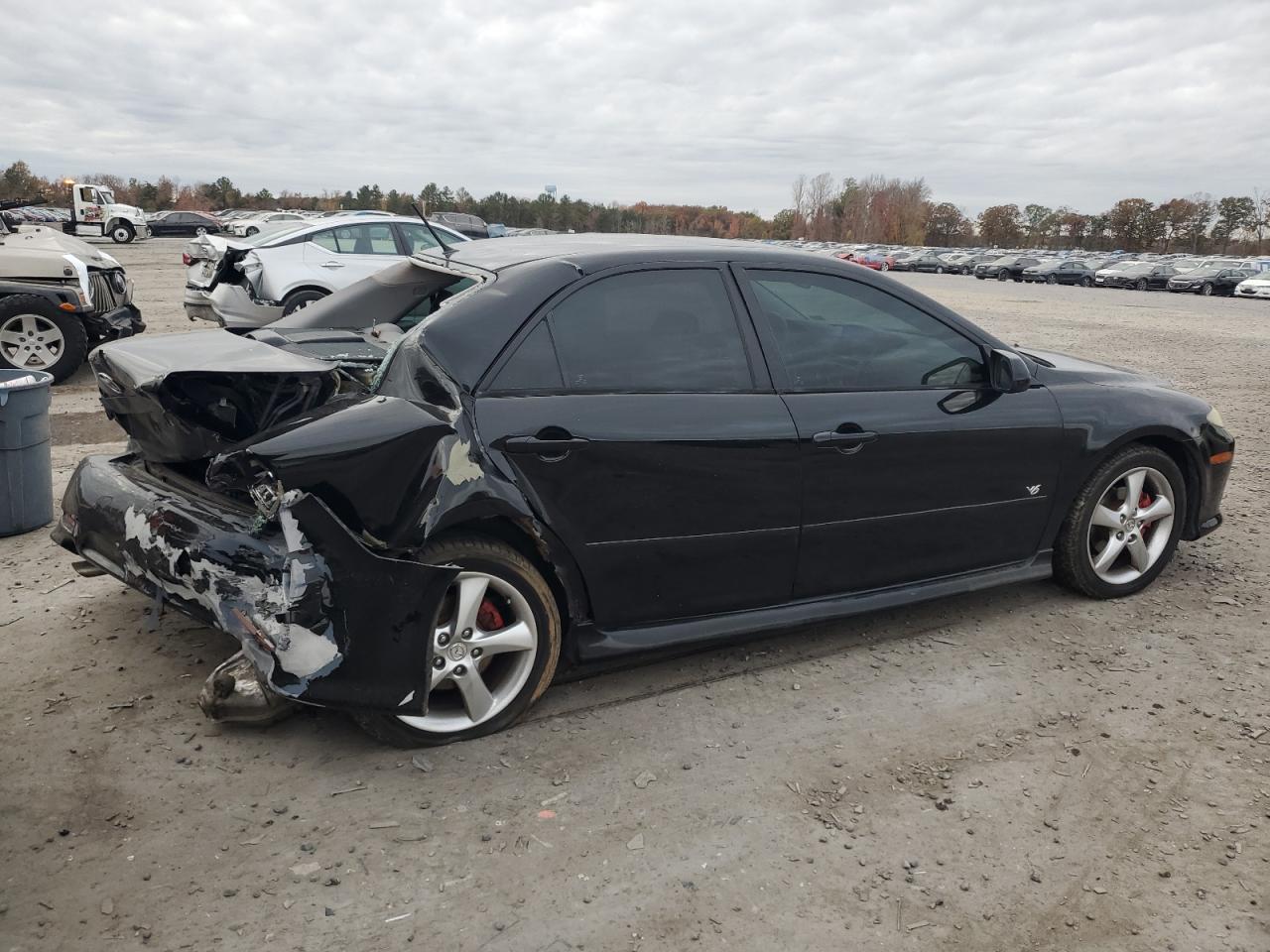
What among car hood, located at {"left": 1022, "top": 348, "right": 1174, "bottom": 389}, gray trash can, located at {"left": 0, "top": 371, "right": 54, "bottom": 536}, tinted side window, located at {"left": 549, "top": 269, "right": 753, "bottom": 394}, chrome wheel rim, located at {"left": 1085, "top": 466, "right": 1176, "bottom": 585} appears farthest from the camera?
gray trash can, located at {"left": 0, "top": 371, "right": 54, "bottom": 536}

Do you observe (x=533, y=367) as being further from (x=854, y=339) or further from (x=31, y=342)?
(x=31, y=342)

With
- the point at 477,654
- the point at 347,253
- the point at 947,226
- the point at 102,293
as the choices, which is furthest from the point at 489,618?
the point at 947,226

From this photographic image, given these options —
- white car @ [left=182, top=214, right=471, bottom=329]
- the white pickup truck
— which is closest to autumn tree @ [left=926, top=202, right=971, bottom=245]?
the white pickup truck

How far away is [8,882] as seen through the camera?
256 centimetres

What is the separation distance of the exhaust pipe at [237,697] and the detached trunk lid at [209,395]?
0.74 meters

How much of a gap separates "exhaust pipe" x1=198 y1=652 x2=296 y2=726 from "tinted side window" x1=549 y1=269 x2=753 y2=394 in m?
1.43

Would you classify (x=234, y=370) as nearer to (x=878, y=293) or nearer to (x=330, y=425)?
(x=330, y=425)

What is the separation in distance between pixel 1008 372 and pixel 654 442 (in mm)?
1659

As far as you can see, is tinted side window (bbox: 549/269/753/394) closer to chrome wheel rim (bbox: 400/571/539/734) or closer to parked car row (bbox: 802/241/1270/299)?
chrome wheel rim (bbox: 400/571/539/734)

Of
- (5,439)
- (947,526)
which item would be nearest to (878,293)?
(947,526)

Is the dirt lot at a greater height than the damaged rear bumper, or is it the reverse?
the damaged rear bumper

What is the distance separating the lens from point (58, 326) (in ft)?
30.0

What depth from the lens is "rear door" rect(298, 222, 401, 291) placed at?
11.2 meters

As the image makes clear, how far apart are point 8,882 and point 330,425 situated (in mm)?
1453
